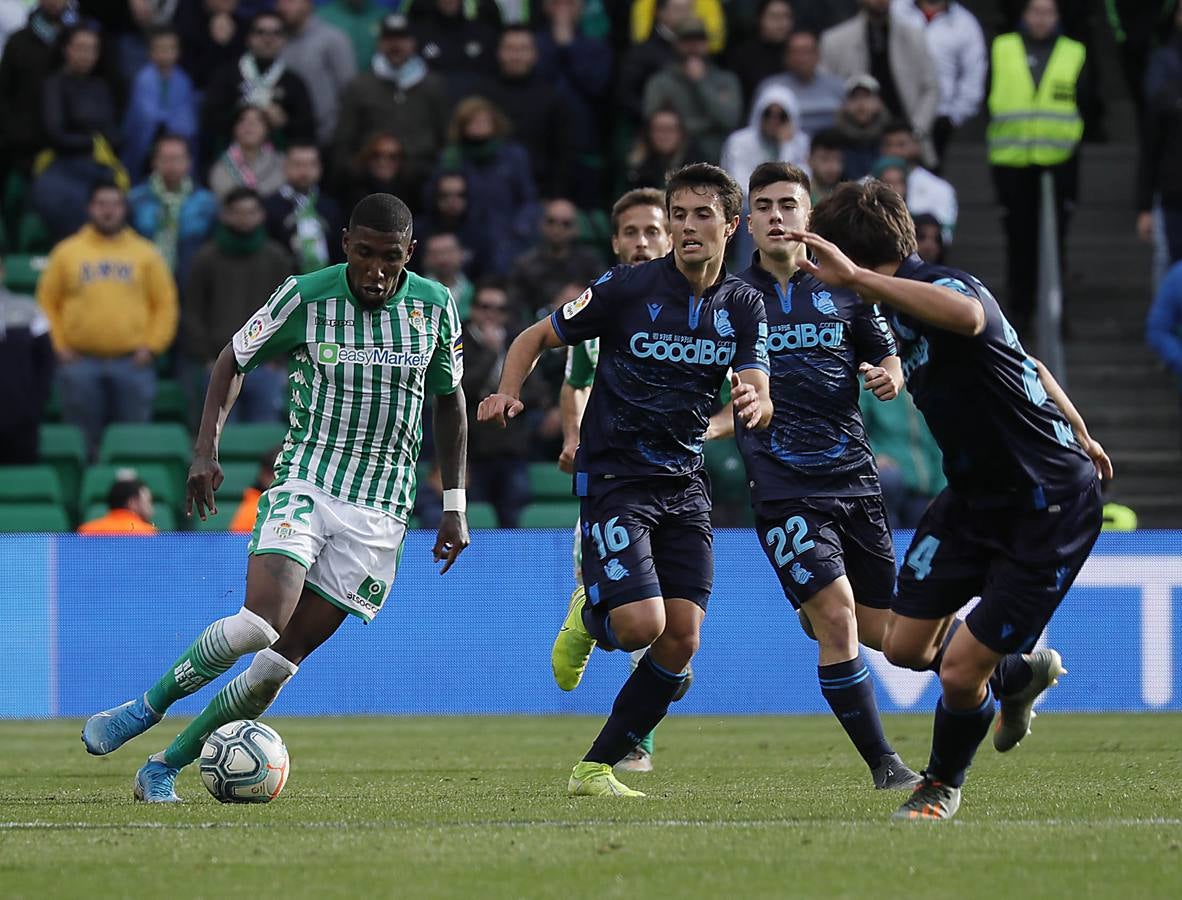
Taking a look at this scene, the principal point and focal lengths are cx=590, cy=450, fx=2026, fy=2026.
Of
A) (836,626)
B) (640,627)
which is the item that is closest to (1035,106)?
(836,626)

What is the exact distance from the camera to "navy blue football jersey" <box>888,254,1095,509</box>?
6.41m

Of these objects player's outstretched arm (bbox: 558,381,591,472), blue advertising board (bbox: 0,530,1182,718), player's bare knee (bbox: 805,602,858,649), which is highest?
player's outstretched arm (bbox: 558,381,591,472)

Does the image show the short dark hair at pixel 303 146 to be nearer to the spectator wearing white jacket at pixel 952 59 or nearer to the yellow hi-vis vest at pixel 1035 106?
the spectator wearing white jacket at pixel 952 59

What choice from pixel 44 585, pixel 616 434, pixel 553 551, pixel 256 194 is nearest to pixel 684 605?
pixel 616 434

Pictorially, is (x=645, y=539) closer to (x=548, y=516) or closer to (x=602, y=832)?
(x=602, y=832)

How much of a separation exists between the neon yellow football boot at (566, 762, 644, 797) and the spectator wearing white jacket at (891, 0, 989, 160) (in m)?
10.0

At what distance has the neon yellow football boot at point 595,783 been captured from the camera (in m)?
7.64

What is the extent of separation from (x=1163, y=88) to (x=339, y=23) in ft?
Result: 22.4

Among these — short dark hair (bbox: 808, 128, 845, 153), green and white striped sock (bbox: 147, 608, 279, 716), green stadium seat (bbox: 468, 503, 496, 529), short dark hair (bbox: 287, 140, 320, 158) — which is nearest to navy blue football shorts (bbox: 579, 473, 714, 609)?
green and white striped sock (bbox: 147, 608, 279, 716)

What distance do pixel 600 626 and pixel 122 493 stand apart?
6.70 meters

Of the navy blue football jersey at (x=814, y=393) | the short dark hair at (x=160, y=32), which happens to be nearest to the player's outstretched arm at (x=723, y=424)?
the navy blue football jersey at (x=814, y=393)

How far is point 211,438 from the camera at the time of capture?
745 cm

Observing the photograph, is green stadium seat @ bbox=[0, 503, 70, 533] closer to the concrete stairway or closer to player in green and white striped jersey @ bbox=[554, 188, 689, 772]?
Result: player in green and white striped jersey @ bbox=[554, 188, 689, 772]

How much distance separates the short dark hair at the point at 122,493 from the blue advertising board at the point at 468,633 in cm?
54
